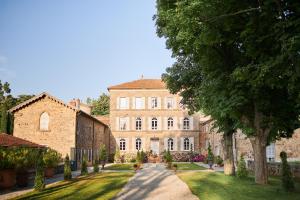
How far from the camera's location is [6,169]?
56.8 feet

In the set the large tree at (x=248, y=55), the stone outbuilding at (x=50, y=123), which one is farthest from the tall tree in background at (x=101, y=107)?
the large tree at (x=248, y=55)

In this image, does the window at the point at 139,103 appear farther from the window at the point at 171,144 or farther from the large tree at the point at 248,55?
the large tree at the point at 248,55

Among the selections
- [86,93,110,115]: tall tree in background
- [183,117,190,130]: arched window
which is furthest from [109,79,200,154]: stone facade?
[86,93,110,115]: tall tree in background

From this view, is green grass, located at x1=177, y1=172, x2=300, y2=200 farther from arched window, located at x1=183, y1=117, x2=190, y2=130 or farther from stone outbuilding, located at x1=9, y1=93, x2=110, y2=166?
arched window, located at x1=183, y1=117, x2=190, y2=130

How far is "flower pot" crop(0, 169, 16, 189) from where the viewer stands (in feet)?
56.5

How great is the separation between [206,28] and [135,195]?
25.0 ft

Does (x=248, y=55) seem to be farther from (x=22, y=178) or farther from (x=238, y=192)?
(x=22, y=178)

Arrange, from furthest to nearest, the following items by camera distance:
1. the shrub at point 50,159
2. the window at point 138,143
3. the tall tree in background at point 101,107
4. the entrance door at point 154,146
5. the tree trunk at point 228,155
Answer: the tall tree in background at point 101,107, the window at point 138,143, the entrance door at point 154,146, the shrub at point 50,159, the tree trunk at point 228,155

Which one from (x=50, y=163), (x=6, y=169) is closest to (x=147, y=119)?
(x=50, y=163)

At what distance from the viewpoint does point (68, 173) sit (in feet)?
70.2

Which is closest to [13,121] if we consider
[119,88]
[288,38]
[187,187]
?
[119,88]

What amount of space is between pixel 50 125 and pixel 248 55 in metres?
22.6

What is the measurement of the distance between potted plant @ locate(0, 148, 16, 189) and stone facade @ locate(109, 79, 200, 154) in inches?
1280

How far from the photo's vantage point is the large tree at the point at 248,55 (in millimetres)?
12414
